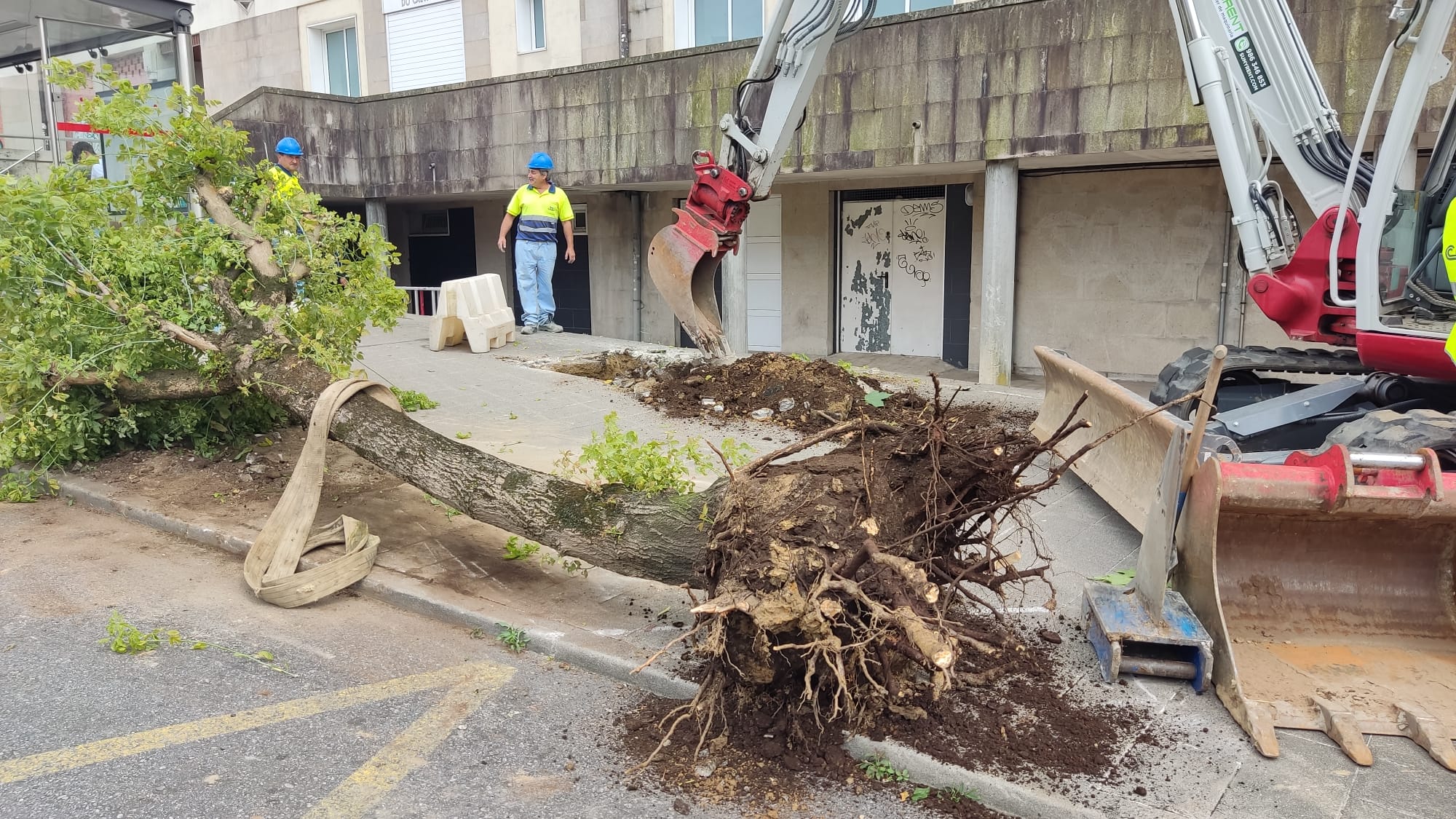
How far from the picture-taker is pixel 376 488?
6.56 meters

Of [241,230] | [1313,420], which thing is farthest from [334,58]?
[1313,420]

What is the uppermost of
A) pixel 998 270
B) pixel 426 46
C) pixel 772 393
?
pixel 426 46

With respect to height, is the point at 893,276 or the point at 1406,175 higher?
the point at 1406,175

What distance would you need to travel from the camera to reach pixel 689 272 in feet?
28.1

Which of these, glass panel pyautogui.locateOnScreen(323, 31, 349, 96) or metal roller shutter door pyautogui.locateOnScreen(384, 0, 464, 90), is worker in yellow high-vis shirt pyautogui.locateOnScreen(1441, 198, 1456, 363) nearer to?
metal roller shutter door pyautogui.locateOnScreen(384, 0, 464, 90)

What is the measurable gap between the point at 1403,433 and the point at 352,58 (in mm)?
20595

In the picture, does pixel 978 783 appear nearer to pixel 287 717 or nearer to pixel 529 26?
pixel 287 717

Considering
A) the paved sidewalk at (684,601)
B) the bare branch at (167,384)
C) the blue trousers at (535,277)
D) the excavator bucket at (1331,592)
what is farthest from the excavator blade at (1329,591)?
the blue trousers at (535,277)

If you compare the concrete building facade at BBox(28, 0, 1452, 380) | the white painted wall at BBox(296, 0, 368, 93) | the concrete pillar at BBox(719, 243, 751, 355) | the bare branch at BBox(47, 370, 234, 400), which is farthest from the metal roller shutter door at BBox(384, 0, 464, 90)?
the bare branch at BBox(47, 370, 234, 400)

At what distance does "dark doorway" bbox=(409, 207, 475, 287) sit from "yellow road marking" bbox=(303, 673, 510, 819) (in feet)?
53.3

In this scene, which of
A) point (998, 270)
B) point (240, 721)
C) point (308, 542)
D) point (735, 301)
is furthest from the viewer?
point (735, 301)

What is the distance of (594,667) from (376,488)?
3040 mm

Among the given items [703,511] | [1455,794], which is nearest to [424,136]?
[703,511]

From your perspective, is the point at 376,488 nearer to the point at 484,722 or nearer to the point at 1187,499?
the point at 484,722
